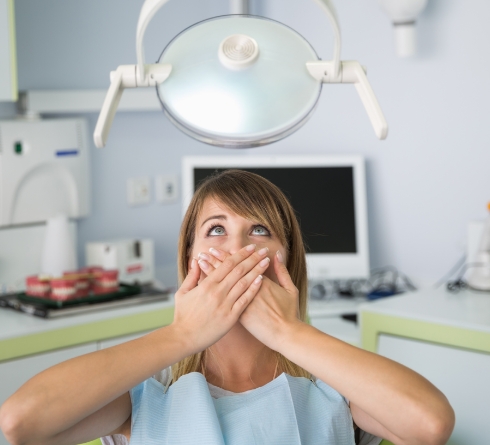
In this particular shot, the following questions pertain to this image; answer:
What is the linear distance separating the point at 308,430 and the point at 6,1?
5.43 ft

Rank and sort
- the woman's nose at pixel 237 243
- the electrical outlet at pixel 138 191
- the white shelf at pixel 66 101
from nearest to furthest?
1. the woman's nose at pixel 237 243
2. the white shelf at pixel 66 101
3. the electrical outlet at pixel 138 191

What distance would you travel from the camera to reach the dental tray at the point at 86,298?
2.27m

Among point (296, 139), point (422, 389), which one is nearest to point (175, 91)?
point (422, 389)

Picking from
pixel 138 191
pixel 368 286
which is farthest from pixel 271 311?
pixel 138 191

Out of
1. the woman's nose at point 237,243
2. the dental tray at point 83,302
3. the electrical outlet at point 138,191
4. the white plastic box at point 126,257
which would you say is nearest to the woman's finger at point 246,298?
the woman's nose at point 237,243

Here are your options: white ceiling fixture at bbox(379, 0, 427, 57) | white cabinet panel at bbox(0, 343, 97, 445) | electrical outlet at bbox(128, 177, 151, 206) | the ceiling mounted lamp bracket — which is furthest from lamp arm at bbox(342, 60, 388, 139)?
electrical outlet at bbox(128, 177, 151, 206)

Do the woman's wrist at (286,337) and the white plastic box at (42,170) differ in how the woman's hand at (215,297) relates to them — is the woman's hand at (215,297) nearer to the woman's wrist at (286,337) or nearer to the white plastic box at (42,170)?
the woman's wrist at (286,337)

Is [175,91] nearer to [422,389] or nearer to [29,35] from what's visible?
[422,389]

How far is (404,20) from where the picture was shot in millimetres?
2576

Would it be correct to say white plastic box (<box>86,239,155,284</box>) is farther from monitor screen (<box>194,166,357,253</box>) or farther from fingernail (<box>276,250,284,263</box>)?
fingernail (<box>276,250,284,263</box>)

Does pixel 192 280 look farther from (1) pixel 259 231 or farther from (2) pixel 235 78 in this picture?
(2) pixel 235 78

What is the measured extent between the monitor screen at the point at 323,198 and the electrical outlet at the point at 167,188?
15.2 inches

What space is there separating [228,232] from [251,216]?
2.1 inches

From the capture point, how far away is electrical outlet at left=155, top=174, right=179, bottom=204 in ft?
Result: 10.1
